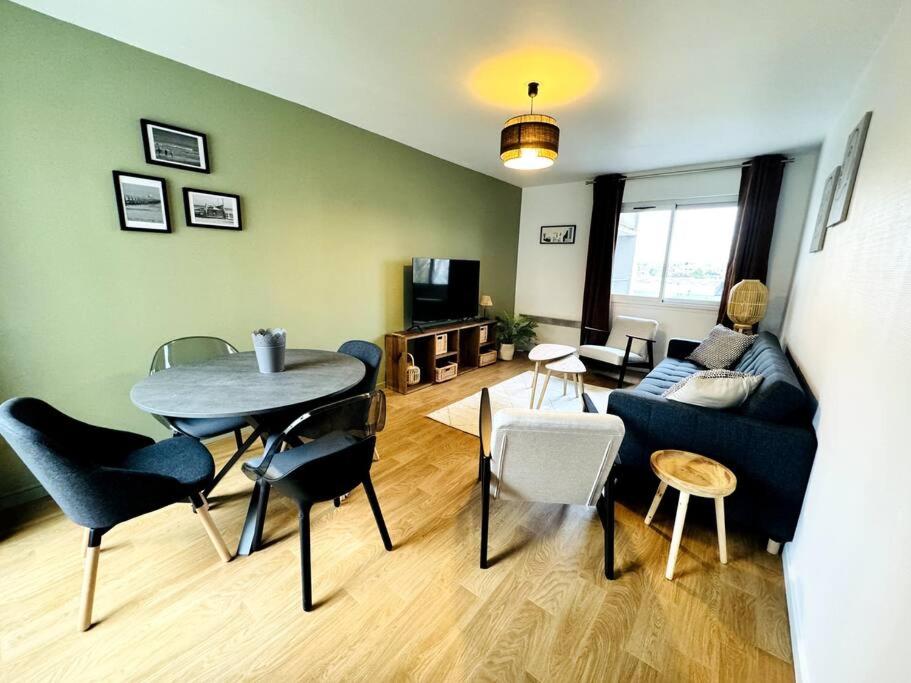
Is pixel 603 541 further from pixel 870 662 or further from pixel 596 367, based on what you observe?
pixel 596 367

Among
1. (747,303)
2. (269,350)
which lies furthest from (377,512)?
(747,303)

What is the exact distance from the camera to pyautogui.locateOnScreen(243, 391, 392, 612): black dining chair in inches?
52.4

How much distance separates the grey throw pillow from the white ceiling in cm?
170

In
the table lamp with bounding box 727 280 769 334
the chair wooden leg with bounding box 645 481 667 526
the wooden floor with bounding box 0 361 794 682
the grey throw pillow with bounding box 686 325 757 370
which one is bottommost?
the wooden floor with bounding box 0 361 794 682

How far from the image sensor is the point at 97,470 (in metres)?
1.19

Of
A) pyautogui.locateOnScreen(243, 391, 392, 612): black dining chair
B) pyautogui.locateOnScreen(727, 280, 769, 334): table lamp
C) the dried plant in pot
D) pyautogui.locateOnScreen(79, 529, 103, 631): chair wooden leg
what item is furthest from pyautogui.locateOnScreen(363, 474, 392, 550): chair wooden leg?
pyautogui.locateOnScreen(727, 280, 769, 334): table lamp

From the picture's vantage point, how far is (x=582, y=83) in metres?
2.22

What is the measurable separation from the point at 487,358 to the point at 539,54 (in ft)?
11.0

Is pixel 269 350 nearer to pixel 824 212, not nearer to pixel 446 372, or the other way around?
pixel 446 372

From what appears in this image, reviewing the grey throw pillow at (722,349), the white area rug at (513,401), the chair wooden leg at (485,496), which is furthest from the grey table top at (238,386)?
the grey throw pillow at (722,349)

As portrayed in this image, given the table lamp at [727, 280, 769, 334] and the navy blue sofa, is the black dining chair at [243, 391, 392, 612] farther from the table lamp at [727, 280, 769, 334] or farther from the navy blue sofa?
the table lamp at [727, 280, 769, 334]

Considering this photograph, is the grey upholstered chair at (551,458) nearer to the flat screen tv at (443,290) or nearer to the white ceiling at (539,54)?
the white ceiling at (539,54)

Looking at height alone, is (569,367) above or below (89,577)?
above

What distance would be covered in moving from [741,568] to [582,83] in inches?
110
